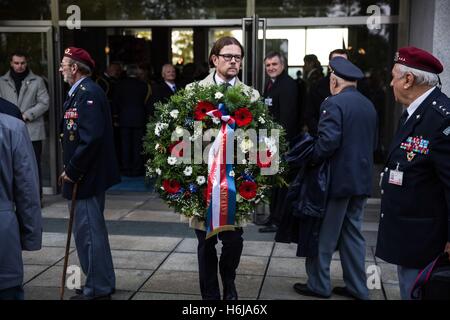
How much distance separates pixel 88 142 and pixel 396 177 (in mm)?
2284

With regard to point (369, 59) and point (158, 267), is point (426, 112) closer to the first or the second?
point (158, 267)

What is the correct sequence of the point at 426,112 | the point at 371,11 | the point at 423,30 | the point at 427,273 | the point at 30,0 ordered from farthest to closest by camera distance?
the point at 30,0 → the point at 371,11 → the point at 423,30 → the point at 426,112 → the point at 427,273

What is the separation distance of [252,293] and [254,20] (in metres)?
3.83

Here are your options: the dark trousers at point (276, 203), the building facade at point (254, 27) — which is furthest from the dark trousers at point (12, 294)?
the building facade at point (254, 27)

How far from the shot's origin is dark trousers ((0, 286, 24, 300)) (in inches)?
126

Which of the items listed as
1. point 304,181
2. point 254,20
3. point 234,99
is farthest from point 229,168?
point 254,20

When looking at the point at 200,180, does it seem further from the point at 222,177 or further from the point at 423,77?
the point at 423,77

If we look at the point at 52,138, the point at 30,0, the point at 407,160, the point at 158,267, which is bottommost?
the point at 158,267

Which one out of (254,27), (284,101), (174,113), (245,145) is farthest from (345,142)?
(254,27)

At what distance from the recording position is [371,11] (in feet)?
26.8

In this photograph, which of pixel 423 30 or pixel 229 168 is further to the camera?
pixel 423 30

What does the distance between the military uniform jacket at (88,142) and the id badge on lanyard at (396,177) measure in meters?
2.22

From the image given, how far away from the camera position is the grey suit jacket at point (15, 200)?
123 inches

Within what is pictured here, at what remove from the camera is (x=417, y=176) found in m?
3.35
